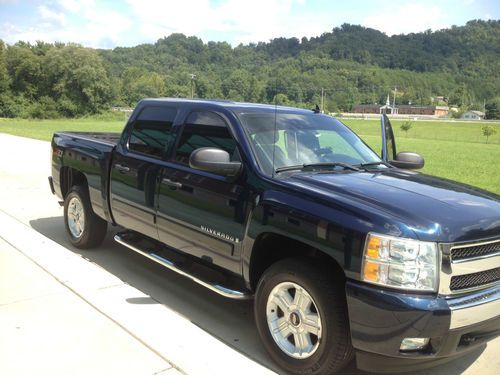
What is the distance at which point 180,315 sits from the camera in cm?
416

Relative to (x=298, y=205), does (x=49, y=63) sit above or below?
above

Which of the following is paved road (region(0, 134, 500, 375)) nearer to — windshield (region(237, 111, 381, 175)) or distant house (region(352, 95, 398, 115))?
windshield (region(237, 111, 381, 175))

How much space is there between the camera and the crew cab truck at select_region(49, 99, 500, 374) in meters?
2.76

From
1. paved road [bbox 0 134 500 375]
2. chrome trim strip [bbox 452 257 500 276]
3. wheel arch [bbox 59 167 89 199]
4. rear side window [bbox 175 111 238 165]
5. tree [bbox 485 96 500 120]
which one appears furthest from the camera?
tree [bbox 485 96 500 120]

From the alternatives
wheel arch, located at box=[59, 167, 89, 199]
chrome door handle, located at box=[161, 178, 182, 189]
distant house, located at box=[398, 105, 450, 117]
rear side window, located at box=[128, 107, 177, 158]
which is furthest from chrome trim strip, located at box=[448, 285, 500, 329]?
distant house, located at box=[398, 105, 450, 117]

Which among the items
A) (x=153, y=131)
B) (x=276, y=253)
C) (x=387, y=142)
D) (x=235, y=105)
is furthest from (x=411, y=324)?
(x=153, y=131)

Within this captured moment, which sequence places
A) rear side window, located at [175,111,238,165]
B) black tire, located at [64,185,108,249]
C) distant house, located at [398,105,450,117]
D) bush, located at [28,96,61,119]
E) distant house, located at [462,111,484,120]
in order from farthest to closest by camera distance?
distant house, located at [462,111,484,120]
distant house, located at [398,105,450,117]
bush, located at [28,96,61,119]
black tire, located at [64,185,108,249]
rear side window, located at [175,111,238,165]

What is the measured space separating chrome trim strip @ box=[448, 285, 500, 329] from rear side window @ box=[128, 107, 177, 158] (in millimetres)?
2757

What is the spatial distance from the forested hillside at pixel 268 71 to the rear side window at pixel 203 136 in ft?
2.95

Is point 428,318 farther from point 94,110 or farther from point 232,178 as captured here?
point 94,110

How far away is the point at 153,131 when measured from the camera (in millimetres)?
4809

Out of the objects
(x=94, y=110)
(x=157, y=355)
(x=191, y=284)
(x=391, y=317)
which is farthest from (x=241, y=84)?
(x=94, y=110)

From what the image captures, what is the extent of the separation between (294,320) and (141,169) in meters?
2.18

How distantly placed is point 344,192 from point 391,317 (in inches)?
33.2
